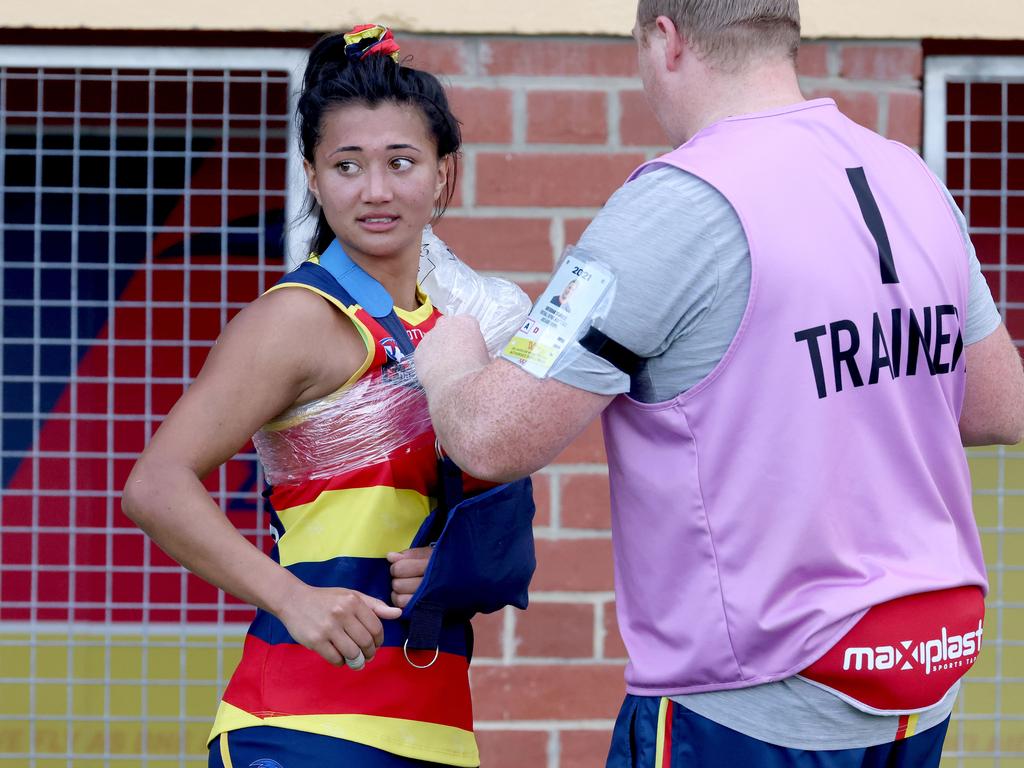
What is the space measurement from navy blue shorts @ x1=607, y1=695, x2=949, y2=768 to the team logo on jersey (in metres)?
0.59

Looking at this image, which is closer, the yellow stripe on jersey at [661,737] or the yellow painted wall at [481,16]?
the yellow stripe on jersey at [661,737]

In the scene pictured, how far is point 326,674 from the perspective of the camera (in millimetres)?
1751

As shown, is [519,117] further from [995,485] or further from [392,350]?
[995,485]

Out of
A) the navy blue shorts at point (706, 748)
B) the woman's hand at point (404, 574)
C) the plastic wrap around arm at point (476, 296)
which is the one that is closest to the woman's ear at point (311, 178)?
the plastic wrap around arm at point (476, 296)

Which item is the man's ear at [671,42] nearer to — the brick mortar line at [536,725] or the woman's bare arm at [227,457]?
the woman's bare arm at [227,457]

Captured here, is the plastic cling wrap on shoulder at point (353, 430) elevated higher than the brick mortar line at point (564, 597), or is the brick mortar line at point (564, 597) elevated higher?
the plastic cling wrap on shoulder at point (353, 430)

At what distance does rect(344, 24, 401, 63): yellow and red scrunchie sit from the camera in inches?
A: 76.7

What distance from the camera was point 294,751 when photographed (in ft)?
5.61

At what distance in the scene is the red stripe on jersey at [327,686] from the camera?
5.71 feet

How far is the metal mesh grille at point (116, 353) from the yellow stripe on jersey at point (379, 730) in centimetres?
139

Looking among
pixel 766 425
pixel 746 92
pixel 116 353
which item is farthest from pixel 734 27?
pixel 116 353

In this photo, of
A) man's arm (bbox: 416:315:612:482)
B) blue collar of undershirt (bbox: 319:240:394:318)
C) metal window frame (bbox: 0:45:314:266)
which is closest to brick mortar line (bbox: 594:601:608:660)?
metal window frame (bbox: 0:45:314:266)

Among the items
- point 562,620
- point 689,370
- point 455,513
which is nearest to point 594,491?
point 562,620

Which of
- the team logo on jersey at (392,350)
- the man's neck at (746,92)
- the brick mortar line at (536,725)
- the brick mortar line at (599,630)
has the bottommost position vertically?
the brick mortar line at (536,725)
